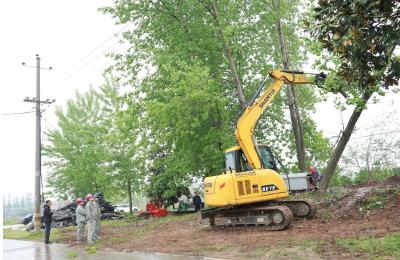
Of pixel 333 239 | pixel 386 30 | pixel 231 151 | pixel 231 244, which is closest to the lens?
pixel 386 30

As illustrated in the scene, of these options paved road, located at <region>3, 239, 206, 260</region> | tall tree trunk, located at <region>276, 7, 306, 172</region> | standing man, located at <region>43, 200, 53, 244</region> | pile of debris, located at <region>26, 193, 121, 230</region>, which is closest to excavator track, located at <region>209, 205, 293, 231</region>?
paved road, located at <region>3, 239, 206, 260</region>

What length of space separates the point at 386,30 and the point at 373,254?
466 centimetres

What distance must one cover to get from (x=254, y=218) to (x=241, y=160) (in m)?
2.14

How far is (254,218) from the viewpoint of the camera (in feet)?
52.5

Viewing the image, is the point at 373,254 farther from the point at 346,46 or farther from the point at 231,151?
the point at 231,151

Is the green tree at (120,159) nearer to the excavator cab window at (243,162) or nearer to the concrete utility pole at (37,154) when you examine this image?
the concrete utility pole at (37,154)

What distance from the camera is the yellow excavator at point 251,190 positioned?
15688 mm

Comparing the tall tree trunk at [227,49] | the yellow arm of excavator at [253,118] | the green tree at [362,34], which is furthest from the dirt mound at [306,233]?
the tall tree trunk at [227,49]

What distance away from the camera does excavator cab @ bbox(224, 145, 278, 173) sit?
54.4 feet

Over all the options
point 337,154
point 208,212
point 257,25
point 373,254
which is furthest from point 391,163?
point 373,254

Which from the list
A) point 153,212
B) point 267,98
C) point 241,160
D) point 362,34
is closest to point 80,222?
point 241,160

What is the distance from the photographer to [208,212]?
56.7ft

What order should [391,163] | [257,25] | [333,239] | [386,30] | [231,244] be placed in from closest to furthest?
[386,30] → [333,239] → [231,244] → [391,163] → [257,25]

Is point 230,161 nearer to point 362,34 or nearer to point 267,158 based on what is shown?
point 267,158
